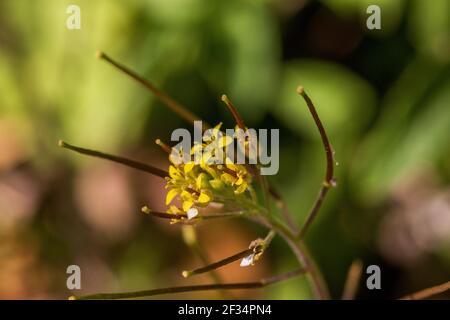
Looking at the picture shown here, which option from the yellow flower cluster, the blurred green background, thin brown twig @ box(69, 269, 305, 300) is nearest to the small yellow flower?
the yellow flower cluster

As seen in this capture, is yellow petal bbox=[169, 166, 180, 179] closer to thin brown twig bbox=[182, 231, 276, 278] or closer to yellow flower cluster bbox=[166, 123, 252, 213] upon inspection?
yellow flower cluster bbox=[166, 123, 252, 213]

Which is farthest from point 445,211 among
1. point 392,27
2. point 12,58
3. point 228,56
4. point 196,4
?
point 12,58

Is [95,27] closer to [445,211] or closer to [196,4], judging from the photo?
[196,4]

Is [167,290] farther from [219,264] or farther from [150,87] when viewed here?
[150,87]

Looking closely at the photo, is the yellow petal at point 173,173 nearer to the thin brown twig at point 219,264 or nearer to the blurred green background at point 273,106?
the thin brown twig at point 219,264

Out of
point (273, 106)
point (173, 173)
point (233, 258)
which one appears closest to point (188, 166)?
point (173, 173)
